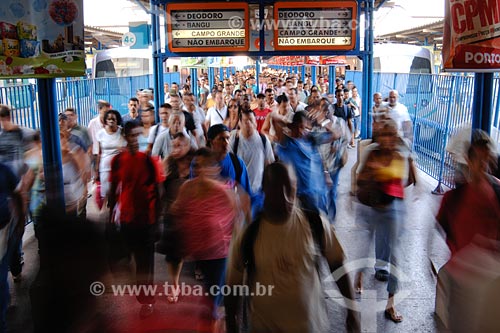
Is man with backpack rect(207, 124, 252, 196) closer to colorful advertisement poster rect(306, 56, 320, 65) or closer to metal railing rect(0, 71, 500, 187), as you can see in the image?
metal railing rect(0, 71, 500, 187)

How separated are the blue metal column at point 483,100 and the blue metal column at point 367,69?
4.06 meters

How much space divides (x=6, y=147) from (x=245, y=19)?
189 inches

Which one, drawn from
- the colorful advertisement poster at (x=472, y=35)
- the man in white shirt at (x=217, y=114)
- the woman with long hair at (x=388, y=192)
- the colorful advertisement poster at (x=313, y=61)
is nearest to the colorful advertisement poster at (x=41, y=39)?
the woman with long hair at (x=388, y=192)

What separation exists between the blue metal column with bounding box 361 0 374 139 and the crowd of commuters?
277cm

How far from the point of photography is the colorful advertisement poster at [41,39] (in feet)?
17.3

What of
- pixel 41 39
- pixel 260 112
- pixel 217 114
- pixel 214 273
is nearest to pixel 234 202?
pixel 214 273

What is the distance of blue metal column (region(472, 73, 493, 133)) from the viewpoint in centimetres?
560

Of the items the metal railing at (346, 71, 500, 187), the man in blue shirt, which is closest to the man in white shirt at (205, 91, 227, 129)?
the metal railing at (346, 71, 500, 187)

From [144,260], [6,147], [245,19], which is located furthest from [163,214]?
[245,19]

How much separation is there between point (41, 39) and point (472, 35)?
13.6ft

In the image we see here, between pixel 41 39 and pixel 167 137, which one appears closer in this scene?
pixel 41 39

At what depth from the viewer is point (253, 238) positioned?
125 inches

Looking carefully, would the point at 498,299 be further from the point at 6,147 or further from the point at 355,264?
the point at 6,147

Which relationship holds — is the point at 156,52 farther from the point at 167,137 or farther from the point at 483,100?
the point at 483,100
